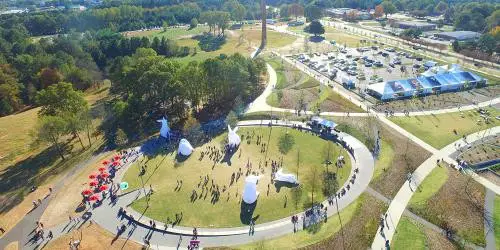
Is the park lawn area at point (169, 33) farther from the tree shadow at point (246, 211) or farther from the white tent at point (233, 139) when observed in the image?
the tree shadow at point (246, 211)

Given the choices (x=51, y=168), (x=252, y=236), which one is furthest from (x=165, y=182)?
(x=51, y=168)

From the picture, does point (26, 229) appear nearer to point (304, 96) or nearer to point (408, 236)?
point (408, 236)

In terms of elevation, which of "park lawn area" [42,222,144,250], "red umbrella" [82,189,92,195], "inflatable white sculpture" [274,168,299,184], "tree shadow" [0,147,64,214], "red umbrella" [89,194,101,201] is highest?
"inflatable white sculpture" [274,168,299,184]

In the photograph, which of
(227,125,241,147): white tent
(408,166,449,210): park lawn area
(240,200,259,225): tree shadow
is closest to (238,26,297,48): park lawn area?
(227,125,241,147): white tent

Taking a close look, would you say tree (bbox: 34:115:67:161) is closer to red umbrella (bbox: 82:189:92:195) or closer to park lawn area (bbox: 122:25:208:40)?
red umbrella (bbox: 82:189:92:195)

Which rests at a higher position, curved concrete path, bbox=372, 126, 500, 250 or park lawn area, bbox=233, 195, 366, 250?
curved concrete path, bbox=372, 126, 500, 250

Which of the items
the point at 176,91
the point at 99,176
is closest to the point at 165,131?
the point at 176,91

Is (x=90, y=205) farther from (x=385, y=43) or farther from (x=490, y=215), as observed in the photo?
(x=385, y=43)
